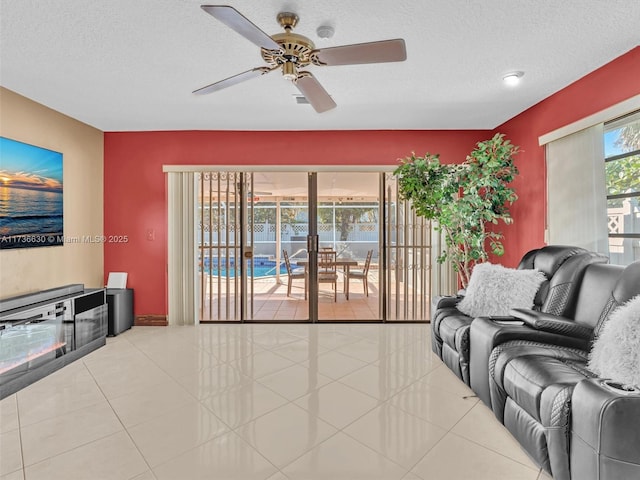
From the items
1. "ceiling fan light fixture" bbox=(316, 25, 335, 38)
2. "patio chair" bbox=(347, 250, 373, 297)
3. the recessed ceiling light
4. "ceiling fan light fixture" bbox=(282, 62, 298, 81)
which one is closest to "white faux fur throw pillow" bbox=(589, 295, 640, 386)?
the recessed ceiling light

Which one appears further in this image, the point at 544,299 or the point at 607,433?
the point at 544,299

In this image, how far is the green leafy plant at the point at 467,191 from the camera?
358 centimetres

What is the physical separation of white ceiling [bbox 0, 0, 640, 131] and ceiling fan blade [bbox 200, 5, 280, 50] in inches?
14.2

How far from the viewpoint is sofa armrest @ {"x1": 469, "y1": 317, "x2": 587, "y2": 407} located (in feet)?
7.11

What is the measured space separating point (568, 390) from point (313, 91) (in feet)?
7.36

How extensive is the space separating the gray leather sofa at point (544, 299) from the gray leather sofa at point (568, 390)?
7 centimetres

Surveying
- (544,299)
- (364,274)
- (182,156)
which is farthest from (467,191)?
(182,156)

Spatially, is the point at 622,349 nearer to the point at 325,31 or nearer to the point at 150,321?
the point at 325,31

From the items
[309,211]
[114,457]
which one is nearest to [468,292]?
[309,211]

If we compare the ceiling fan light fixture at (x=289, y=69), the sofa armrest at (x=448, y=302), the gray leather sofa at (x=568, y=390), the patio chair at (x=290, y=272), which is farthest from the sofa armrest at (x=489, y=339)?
the patio chair at (x=290, y=272)

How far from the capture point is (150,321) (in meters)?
4.54

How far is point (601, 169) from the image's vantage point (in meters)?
2.80

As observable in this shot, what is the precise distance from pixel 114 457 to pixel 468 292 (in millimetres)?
2789

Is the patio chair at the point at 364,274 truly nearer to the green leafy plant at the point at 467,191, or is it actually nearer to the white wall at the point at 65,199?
the green leafy plant at the point at 467,191
